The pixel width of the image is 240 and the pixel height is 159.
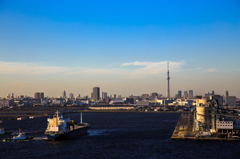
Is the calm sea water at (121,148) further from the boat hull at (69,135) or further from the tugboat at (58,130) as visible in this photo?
the tugboat at (58,130)

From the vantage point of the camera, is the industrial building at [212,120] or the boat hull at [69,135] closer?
the boat hull at [69,135]

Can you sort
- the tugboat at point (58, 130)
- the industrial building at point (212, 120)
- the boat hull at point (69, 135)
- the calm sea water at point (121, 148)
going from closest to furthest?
1. the calm sea water at point (121, 148)
2. the boat hull at point (69, 135)
3. the tugboat at point (58, 130)
4. the industrial building at point (212, 120)

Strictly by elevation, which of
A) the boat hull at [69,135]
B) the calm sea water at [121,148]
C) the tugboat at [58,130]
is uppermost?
the tugboat at [58,130]

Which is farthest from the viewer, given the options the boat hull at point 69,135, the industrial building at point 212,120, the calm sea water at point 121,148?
the industrial building at point 212,120

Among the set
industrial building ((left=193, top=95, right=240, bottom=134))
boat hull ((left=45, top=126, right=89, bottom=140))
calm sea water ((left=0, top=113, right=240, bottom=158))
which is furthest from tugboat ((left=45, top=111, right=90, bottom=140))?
industrial building ((left=193, top=95, right=240, bottom=134))

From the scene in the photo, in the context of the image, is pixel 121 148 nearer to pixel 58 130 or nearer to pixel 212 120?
pixel 58 130

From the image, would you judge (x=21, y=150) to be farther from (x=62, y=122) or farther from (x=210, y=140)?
(x=210, y=140)

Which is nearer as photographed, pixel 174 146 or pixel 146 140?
pixel 174 146

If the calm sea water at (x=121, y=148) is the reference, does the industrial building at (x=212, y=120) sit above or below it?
above

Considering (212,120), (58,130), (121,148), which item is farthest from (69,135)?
(212,120)

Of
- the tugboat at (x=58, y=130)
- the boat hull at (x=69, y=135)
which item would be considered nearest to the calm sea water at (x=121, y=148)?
the boat hull at (x=69, y=135)

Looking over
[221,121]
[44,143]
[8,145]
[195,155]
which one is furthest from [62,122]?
[221,121]
